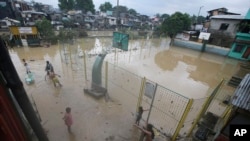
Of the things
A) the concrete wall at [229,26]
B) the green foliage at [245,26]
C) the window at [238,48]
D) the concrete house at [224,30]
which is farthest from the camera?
the concrete wall at [229,26]

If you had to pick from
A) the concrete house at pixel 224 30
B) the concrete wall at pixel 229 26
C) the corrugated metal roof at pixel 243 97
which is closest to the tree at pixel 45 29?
the corrugated metal roof at pixel 243 97

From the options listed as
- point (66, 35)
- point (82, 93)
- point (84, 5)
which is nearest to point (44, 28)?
point (66, 35)

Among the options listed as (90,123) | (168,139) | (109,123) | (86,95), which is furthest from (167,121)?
(86,95)

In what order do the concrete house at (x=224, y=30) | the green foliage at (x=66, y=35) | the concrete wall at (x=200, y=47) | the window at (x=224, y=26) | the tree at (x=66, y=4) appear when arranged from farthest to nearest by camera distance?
the tree at (x=66, y=4) → the window at (x=224, y=26) → the concrete house at (x=224, y=30) → the concrete wall at (x=200, y=47) → the green foliage at (x=66, y=35)

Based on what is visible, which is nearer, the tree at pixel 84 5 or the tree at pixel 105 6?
the tree at pixel 84 5

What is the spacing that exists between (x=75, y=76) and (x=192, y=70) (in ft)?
39.5

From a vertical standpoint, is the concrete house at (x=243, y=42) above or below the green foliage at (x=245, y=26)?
below

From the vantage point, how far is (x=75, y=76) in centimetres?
1009

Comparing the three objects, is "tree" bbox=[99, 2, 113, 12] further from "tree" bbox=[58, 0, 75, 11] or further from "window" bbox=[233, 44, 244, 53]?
"window" bbox=[233, 44, 244, 53]

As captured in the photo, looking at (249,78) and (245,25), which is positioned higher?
(245,25)

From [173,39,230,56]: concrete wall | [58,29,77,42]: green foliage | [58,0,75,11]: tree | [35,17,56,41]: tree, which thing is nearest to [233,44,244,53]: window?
[173,39,230,56]: concrete wall

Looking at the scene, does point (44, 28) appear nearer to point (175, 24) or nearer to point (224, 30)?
point (175, 24)

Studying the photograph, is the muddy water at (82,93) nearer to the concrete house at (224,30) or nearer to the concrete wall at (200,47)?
the concrete wall at (200,47)

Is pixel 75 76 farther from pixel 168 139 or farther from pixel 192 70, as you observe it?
pixel 192 70
